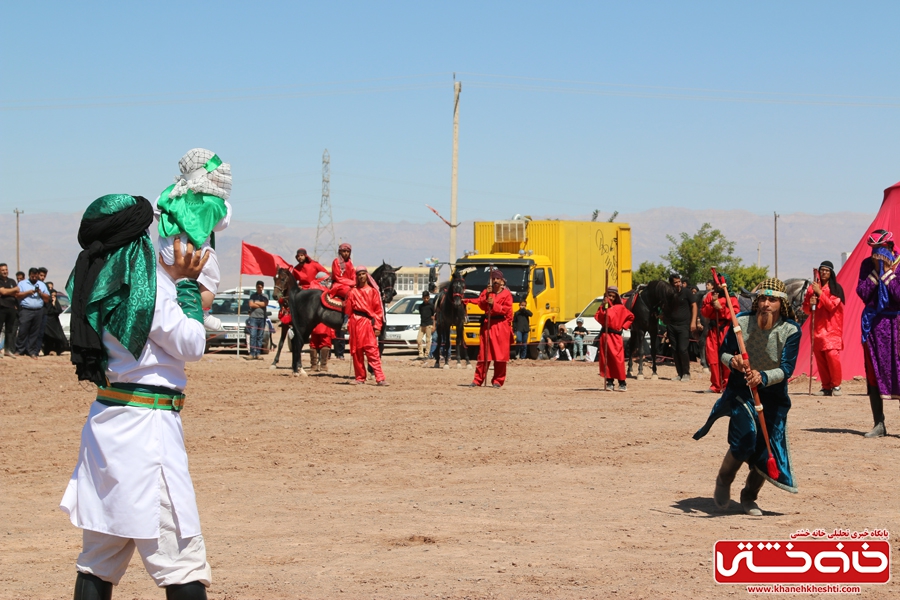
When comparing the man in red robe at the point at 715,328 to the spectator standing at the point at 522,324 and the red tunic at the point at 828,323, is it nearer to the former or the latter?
the red tunic at the point at 828,323

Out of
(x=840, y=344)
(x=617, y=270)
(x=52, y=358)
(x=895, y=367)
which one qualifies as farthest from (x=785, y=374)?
(x=617, y=270)

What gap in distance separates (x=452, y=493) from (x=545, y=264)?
18048mm

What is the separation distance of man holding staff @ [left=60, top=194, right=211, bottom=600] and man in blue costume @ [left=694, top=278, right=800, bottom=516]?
4354 mm

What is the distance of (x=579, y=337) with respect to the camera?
26.1 m

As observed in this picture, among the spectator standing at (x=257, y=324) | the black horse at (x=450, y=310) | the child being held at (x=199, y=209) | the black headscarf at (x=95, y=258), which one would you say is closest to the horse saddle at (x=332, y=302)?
the black horse at (x=450, y=310)

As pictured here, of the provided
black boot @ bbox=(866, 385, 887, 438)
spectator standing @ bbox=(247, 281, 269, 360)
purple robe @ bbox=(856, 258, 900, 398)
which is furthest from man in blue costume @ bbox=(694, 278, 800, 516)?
spectator standing @ bbox=(247, 281, 269, 360)

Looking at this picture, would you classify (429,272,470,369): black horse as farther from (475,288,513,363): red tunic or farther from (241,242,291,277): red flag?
(475,288,513,363): red tunic

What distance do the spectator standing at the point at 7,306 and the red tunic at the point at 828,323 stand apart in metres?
14.9

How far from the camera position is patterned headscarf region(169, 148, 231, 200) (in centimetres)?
440

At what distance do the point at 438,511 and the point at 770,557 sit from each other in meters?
2.39

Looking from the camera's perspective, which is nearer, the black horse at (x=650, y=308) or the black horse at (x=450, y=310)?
the black horse at (x=650, y=308)

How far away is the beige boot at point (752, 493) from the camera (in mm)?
7527

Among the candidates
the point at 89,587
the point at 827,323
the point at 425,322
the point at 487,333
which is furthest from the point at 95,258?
the point at 425,322

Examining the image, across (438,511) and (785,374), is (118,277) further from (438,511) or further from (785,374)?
(785,374)
